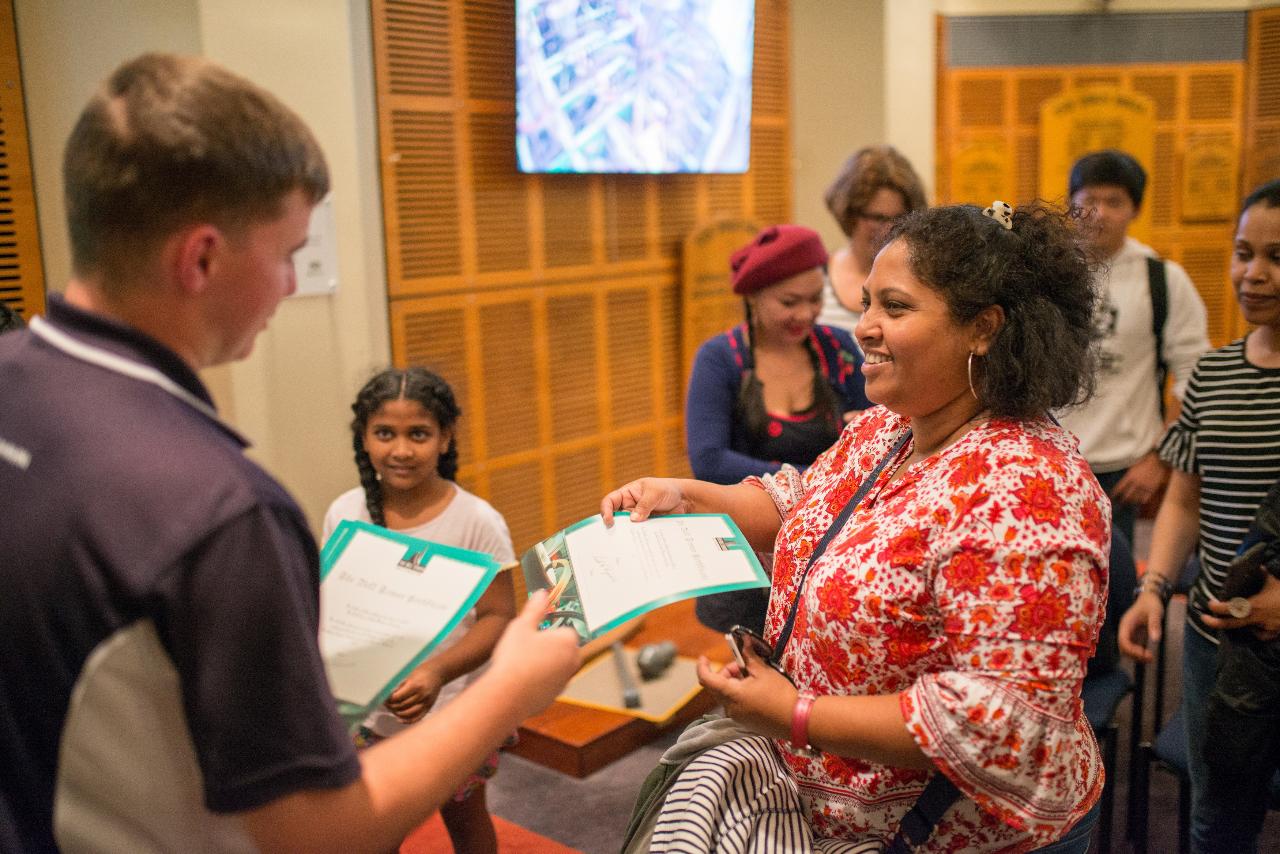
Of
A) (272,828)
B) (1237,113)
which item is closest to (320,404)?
(272,828)

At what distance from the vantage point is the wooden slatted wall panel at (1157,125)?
609cm

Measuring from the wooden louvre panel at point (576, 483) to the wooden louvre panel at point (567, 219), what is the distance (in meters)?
0.85

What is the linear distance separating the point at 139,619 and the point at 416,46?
331 centimetres

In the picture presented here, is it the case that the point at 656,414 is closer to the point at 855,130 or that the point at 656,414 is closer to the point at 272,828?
the point at 855,130

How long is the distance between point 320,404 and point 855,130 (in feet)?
11.7

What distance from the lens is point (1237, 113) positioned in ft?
20.3

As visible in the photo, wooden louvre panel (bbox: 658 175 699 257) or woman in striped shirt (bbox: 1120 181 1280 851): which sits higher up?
wooden louvre panel (bbox: 658 175 699 257)

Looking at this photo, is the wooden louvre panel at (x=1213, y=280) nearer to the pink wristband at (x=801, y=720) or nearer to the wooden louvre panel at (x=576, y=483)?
the wooden louvre panel at (x=576, y=483)

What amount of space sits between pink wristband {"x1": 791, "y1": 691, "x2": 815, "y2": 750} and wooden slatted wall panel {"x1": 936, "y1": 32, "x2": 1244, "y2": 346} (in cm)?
525

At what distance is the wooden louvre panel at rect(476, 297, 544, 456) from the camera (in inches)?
162

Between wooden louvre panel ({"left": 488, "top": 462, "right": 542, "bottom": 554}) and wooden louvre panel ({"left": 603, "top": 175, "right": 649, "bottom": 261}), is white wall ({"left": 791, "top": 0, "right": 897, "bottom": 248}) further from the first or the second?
wooden louvre panel ({"left": 488, "top": 462, "right": 542, "bottom": 554})

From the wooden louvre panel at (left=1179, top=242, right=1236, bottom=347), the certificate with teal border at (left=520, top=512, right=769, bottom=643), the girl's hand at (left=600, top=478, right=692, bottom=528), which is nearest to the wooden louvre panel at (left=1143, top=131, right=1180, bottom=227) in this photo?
the wooden louvre panel at (left=1179, top=242, right=1236, bottom=347)

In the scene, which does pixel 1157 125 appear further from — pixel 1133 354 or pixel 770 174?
pixel 1133 354

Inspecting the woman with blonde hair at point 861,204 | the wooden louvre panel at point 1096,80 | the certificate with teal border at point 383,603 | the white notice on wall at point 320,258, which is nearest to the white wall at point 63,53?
the white notice on wall at point 320,258
